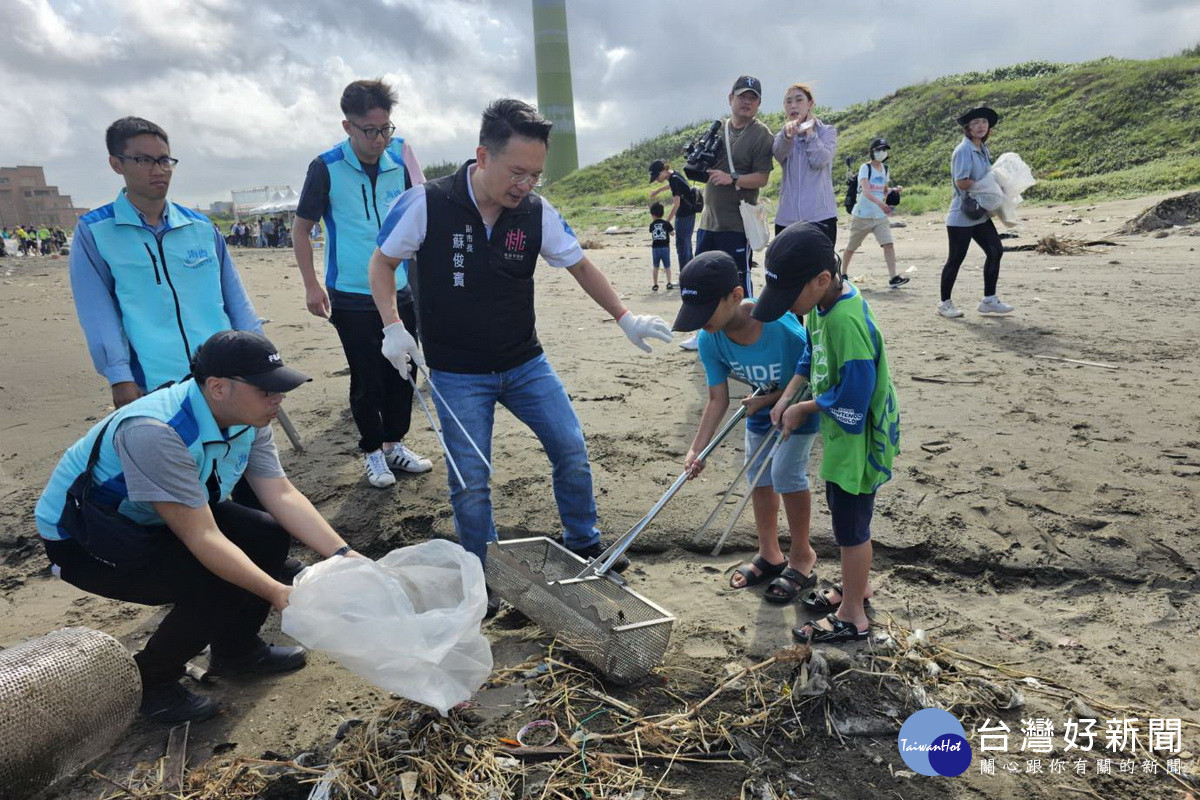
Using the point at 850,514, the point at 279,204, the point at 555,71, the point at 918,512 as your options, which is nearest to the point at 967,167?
the point at 918,512

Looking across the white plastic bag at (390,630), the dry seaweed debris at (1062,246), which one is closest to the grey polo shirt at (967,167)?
the dry seaweed debris at (1062,246)

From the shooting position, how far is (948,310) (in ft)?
24.6

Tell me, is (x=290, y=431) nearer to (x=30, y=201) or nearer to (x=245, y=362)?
(x=245, y=362)

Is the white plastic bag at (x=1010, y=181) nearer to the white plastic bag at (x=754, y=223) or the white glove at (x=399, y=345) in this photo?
the white plastic bag at (x=754, y=223)

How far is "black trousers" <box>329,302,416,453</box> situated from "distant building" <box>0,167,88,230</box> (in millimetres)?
82361

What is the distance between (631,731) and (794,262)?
1.62m

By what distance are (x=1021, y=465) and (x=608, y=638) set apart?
2736 millimetres

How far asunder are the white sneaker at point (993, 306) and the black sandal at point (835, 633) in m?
5.49

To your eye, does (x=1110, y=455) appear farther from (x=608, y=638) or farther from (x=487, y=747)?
(x=487, y=747)

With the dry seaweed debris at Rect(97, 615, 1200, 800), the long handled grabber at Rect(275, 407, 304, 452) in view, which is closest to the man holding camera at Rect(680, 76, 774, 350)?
the long handled grabber at Rect(275, 407, 304, 452)

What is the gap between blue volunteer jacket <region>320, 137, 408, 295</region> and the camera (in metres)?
4.05

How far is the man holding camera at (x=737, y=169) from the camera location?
18.0 ft

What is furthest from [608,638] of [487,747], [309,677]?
[309,677]

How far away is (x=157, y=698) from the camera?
2742 mm
